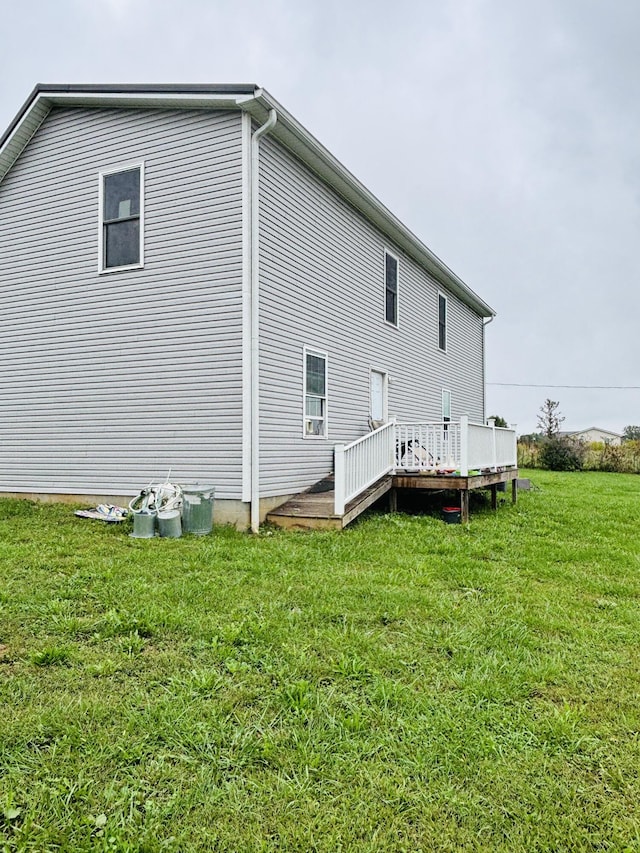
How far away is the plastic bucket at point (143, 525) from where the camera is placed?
7551 mm

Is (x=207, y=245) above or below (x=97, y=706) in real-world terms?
above

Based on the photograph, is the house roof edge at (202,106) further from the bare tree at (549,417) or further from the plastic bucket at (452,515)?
the bare tree at (549,417)

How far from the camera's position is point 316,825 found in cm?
226

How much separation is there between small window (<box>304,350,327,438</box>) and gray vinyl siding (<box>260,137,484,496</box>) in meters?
0.17

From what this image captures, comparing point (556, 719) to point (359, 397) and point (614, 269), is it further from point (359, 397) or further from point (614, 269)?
point (614, 269)

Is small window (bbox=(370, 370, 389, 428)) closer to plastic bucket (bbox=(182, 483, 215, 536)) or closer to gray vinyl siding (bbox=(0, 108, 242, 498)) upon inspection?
gray vinyl siding (bbox=(0, 108, 242, 498))

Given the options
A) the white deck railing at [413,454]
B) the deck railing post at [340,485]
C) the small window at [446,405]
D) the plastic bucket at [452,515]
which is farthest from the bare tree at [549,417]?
the deck railing post at [340,485]

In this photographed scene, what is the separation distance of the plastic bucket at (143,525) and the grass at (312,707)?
1.56 meters

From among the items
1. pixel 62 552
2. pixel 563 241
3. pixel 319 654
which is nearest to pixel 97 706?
pixel 319 654

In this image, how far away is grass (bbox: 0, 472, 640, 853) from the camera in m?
2.27

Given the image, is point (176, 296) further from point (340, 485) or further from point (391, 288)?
point (391, 288)

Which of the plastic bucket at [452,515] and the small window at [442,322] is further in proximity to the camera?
the small window at [442,322]

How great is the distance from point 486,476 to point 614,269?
85.7 ft

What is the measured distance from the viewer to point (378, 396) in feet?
40.7
